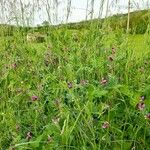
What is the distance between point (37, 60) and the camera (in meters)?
4.20

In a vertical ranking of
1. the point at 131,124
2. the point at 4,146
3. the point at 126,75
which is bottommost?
the point at 4,146

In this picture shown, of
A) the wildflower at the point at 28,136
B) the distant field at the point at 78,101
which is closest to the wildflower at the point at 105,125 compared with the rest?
the distant field at the point at 78,101

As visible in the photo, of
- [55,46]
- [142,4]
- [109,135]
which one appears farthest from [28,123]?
[142,4]

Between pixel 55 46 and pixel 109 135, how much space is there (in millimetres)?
1699

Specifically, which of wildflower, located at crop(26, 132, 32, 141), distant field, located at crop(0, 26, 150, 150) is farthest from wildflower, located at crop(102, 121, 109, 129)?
wildflower, located at crop(26, 132, 32, 141)

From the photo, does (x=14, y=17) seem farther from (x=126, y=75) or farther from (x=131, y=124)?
(x=131, y=124)

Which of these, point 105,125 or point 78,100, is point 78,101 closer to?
point 78,100

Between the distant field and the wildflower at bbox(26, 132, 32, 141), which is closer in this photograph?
the distant field

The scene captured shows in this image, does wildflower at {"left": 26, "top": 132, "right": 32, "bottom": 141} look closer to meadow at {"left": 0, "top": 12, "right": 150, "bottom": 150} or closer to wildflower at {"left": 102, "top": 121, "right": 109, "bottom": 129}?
meadow at {"left": 0, "top": 12, "right": 150, "bottom": 150}

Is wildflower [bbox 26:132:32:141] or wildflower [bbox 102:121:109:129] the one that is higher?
wildflower [bbox 102:121:109:129]

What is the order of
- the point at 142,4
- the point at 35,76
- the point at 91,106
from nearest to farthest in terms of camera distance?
the point at 91,106, the point at 35,76, the point at 142,4

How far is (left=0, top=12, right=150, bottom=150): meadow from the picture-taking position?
2457 mm

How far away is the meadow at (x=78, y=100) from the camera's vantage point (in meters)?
2.46

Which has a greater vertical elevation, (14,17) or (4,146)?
(14,17)
